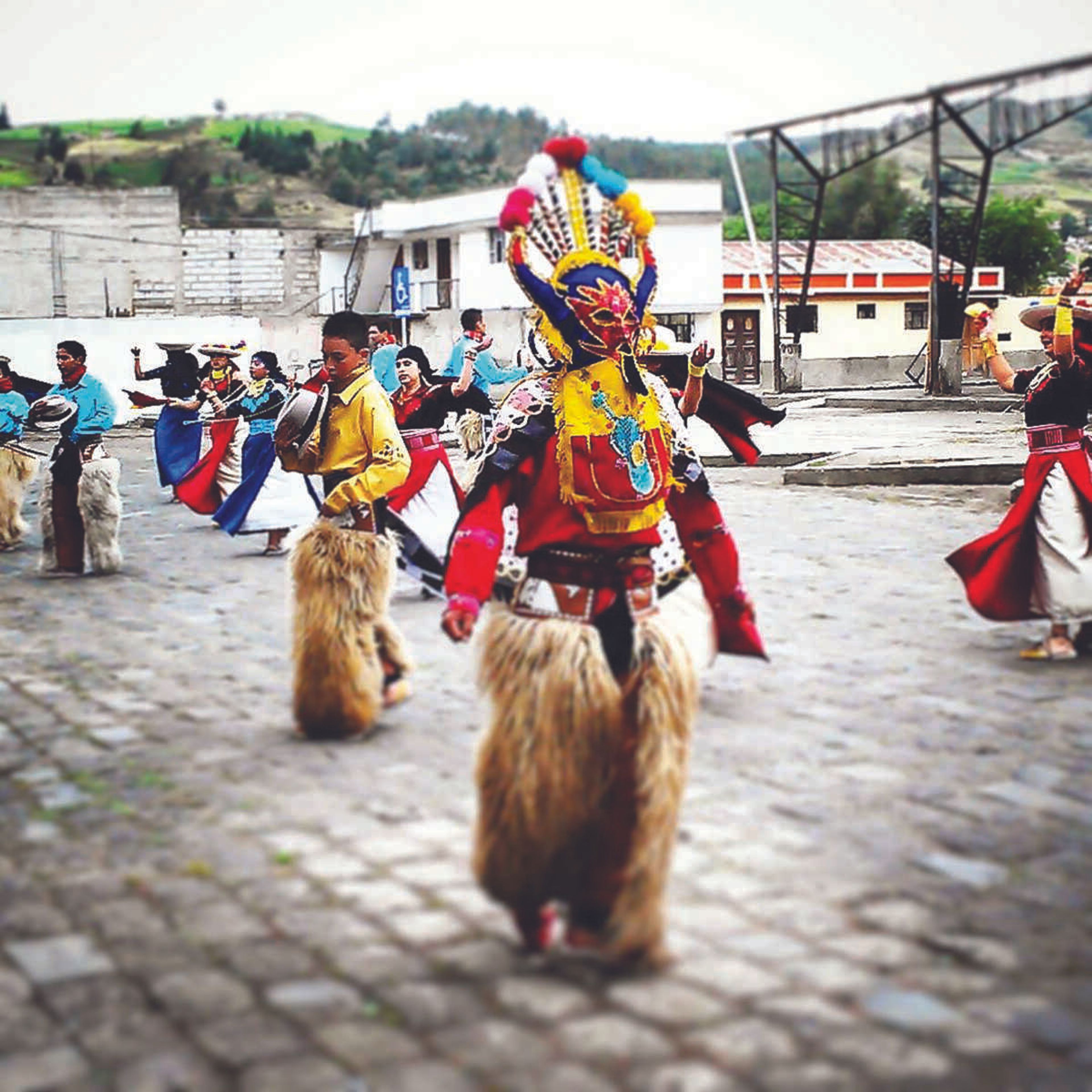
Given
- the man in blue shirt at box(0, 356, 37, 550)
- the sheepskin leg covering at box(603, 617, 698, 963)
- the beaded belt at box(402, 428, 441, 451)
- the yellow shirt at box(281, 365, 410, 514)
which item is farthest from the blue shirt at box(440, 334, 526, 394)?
the sheepskin leg covering at box(603, 617, 698, 963)

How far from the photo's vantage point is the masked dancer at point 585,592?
4.62 meters

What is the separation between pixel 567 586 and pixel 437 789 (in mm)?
1644

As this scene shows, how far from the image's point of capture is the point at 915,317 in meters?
61.5

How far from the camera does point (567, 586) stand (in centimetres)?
512

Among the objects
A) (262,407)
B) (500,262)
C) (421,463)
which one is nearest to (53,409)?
(262,407)

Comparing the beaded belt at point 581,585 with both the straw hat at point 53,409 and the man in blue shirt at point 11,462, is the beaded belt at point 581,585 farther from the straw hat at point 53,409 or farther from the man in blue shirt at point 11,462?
the man in blue shirt at point 11,462

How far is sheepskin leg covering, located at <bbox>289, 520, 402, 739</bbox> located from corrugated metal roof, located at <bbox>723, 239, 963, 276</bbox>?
5167 centimetres

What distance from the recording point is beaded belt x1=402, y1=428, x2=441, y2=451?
1141cm

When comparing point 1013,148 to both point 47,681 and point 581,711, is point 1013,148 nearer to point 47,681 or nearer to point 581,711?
point 47,681

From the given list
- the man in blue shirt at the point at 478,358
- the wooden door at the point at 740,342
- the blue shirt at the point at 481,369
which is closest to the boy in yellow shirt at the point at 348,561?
the man in blue shirt at the point at 478,358

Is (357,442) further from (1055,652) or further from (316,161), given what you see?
(316,161)

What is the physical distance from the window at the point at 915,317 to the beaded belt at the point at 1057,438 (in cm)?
5387

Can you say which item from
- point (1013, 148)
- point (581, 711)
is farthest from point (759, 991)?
point (1013, 148)

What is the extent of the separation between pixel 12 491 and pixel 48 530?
2.47m
